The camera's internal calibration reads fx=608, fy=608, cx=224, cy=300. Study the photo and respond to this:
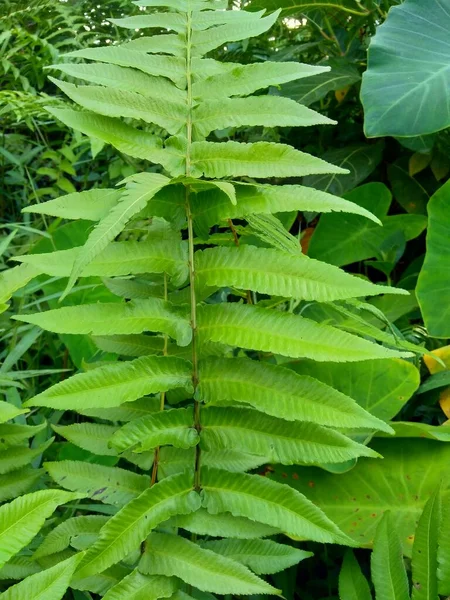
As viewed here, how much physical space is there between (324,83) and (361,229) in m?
0.41

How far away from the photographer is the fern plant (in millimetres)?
603

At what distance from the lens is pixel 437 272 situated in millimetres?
1113

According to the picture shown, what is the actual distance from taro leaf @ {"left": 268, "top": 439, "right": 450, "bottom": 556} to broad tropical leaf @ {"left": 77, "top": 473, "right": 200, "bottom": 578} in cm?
24

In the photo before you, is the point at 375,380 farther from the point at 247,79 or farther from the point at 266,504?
the point at 247,79

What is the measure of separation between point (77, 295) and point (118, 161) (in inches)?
22.1

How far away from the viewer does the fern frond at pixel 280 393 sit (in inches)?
23.4

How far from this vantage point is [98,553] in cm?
59

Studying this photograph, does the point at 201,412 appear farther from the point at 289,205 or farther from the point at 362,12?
the point at 362,12

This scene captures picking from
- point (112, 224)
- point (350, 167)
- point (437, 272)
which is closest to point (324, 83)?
point (350, 167)

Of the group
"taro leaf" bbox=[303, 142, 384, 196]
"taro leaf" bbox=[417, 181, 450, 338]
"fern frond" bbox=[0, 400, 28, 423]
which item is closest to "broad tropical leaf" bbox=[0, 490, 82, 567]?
"fern frond" bbox=[0, 400, 28, 423]

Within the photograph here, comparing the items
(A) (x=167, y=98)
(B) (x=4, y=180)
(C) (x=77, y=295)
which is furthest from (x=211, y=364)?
(B) (x=4, y=180)

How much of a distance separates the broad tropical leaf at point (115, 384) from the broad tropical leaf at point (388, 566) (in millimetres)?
271

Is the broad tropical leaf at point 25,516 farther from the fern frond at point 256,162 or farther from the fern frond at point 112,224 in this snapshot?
the fern frond at point 256,162

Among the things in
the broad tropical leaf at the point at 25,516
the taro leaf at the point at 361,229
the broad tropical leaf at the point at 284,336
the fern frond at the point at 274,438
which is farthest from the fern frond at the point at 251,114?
the taro leaf at the point at 361,229
